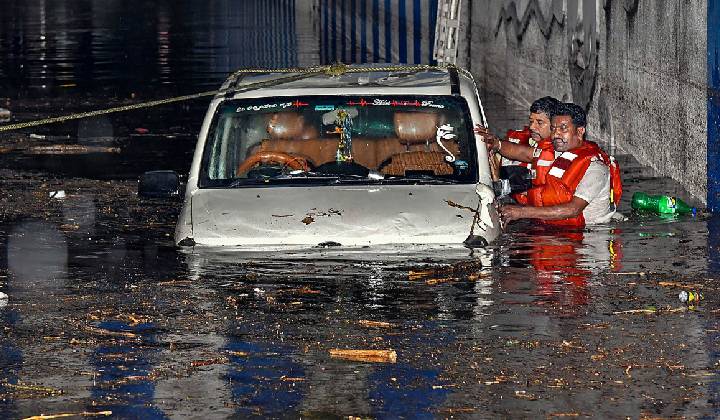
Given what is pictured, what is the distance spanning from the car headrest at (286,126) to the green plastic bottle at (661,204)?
3986mm

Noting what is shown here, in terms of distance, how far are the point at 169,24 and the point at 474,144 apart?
42.0m

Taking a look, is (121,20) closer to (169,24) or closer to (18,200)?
(169,24)

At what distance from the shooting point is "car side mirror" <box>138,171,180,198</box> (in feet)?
32.6

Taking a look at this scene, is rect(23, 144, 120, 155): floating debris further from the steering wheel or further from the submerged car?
the steering wheel

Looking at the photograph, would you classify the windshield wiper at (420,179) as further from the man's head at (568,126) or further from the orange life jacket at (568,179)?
the man's head at (568,126)

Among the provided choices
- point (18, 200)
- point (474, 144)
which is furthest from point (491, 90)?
point (474, 144)

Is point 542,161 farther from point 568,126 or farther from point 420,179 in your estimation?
point 420,179

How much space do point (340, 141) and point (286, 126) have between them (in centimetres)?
35

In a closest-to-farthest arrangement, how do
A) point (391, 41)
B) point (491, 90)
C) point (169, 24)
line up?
point (491, 90) → point (391, 41) → point (169, 24)

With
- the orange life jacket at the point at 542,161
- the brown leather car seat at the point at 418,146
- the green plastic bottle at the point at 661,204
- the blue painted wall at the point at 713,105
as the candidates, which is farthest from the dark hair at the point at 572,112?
the blue painted wall at the point at 713,105

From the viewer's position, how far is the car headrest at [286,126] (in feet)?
34.8

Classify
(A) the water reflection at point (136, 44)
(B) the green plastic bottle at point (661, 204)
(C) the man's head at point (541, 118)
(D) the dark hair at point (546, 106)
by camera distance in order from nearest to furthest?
(D) the dark hair at point (546, 106) → (C) the man's head at point (541, 118) → (B) the green plastic bottle at point (661, 204) → (A) the water reflection at point (136, 44)

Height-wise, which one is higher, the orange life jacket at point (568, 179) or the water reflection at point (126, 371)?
the orange life jacket at point (568, 179)

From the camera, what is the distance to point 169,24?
168 ft
